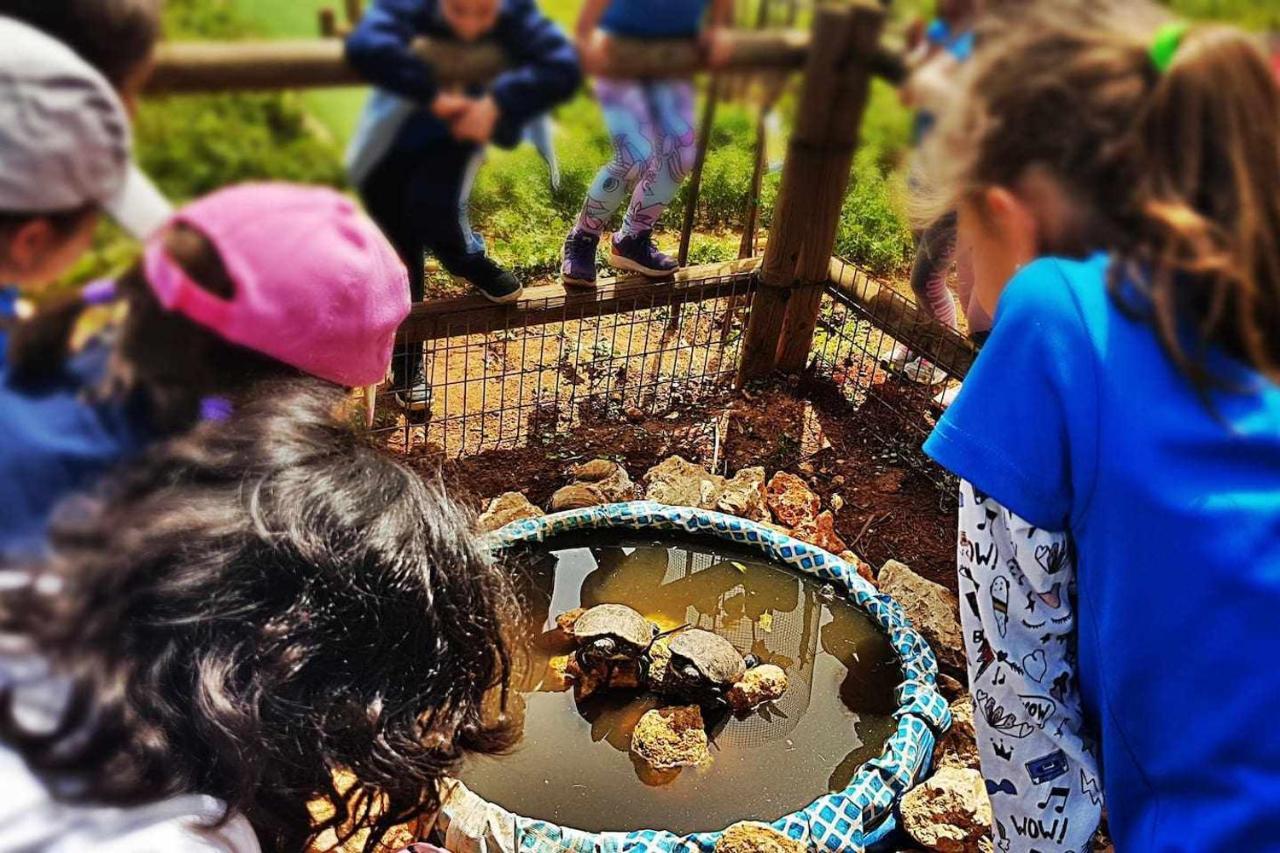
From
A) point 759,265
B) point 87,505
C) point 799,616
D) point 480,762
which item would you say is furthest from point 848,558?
point 87,505

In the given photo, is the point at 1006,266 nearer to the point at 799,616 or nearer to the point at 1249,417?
the point at 1249,417

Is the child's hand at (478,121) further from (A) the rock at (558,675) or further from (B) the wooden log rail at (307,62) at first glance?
(A) the rock at (558,675)

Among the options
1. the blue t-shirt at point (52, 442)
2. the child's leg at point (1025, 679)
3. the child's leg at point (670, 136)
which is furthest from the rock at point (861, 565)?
the blue t-shirt at point (52, 442)

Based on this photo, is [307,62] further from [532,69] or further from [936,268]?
[936,268]

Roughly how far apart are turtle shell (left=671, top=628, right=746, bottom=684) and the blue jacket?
186cm

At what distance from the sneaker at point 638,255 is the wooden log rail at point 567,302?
27 cm

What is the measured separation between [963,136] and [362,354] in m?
0.43

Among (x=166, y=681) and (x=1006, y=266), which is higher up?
(x=1006, y=266)

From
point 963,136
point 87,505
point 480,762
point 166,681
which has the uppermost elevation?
point 963,136

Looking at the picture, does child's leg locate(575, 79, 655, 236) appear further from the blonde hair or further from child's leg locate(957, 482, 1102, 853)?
child's leg locate(957, 482, 1102, 853)

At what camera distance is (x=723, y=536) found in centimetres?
280

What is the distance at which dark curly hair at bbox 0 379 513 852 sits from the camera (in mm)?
675

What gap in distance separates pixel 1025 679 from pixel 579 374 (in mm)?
2218

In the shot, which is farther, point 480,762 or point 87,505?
point 480,762
